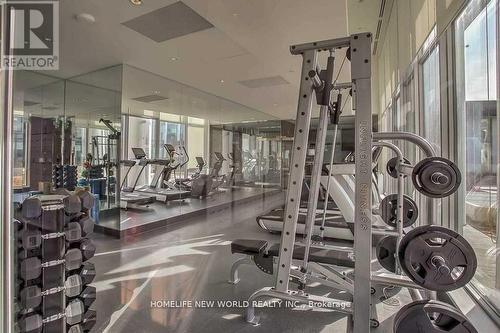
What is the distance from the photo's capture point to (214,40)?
12.6 ft

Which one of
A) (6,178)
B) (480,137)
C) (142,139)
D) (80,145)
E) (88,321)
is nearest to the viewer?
(6,178)

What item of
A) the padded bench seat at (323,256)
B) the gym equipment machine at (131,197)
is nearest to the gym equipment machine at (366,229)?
the padded bench seat at (323,256)

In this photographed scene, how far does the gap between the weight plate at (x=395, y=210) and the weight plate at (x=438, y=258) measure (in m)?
1.17

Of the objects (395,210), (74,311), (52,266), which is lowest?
(74,311)

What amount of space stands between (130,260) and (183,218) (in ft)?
7.25

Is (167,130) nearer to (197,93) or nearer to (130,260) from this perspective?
(197,93)

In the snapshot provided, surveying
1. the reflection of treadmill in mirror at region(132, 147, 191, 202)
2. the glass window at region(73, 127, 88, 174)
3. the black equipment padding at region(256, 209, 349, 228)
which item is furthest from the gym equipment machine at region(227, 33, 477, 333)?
the reflection of treadmill in mirror at region(132, 147, 191, 202)

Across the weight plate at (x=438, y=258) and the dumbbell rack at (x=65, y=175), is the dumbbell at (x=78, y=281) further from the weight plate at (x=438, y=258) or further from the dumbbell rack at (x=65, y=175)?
the dumbbell rack at (x=65, y=175)

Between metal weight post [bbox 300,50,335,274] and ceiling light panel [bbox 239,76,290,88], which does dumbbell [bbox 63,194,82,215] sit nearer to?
metal weight post [bbox 300,50,335,274]

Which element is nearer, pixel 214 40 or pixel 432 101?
pixel 432 101

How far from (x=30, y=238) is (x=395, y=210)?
296 centimetres

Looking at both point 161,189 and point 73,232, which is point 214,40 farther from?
point 161,189

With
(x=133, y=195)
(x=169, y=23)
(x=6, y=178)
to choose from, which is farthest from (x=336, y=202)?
(x=133, y=195)

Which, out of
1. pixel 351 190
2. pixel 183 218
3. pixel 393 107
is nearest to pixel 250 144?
pixel 183 218
